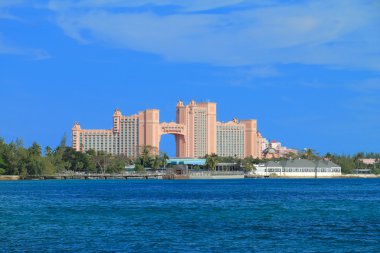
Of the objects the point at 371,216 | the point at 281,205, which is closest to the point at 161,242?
the point at 371,216

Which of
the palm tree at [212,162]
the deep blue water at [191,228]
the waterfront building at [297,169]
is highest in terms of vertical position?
the palm tree at [212,162]

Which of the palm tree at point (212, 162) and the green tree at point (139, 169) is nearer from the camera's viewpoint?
the green tree at point (139, 169)

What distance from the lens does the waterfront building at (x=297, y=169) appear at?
18512 cm

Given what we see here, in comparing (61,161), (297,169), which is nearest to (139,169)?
(61,161)

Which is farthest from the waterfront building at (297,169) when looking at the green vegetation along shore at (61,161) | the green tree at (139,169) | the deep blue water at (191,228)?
the deep blue water at (191,228)

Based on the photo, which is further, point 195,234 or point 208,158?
point 208,158

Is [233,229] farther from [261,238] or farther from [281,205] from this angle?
[281,205]

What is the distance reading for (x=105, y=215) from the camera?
47938 mm

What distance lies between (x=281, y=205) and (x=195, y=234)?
22625mm

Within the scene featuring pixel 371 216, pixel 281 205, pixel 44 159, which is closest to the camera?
pixel 371 216

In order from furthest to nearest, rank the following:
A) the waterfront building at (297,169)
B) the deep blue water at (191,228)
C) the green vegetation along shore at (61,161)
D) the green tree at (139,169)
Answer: the waterfront building at (297,169)
the green tree at (139,169)
the green vegetation along shore at (61,161)
the deep blue water at (191,228)

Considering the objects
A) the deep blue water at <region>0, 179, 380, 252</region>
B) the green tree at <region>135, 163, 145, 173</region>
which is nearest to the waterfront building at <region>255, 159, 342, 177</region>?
the green tree at <region>135, 163, 145, 173</region>

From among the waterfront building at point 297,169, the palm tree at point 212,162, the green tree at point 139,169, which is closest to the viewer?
the green tree at point 139,169

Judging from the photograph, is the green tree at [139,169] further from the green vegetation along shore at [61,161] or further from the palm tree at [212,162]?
the palm tree at [212,162]
